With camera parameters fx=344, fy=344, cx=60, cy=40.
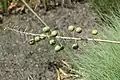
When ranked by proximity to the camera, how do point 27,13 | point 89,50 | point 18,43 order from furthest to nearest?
point 27,13, point 18,43, point 89,50

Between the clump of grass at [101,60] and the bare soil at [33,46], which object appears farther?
the bare soil at [33,46]

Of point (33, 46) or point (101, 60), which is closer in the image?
point (101, 60)

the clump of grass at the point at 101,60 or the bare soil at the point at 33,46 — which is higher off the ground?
the clump of grass at the point at 101,60

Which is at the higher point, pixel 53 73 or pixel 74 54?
pixel 74 54

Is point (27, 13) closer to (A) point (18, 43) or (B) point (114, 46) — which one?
(A) point (18, 43)

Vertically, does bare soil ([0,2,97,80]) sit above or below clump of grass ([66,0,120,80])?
below

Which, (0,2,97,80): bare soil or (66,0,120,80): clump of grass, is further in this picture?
(0,2,97,80): bare soil

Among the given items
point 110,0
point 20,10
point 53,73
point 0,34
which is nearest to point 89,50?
point 53,73

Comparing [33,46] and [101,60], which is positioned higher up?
[101,60]
